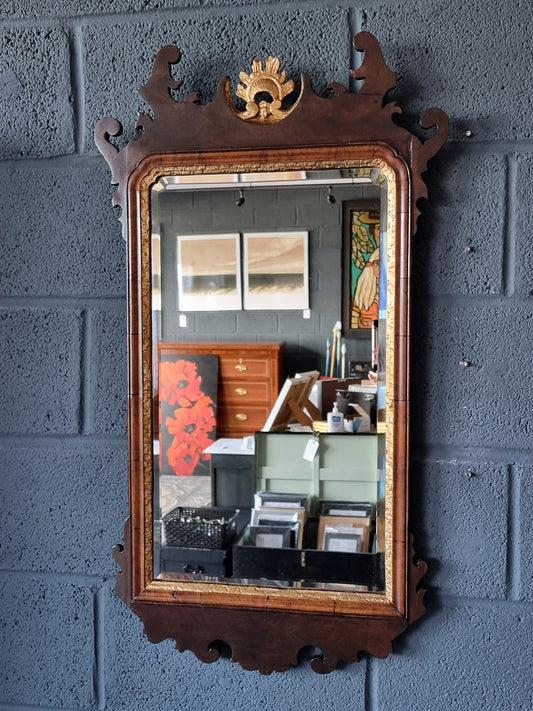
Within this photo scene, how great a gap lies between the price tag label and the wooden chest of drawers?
0.08 metres

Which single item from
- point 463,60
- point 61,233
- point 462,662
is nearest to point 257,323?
point 61,233

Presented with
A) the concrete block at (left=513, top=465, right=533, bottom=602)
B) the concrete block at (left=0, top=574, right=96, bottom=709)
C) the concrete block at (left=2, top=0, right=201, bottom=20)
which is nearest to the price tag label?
the concrete block at (left=513, top=465, right=533, bottom=602)

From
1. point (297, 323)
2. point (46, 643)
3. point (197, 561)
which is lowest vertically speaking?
point (46, 643)

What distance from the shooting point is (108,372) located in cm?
111

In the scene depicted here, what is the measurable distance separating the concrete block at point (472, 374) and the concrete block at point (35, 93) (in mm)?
691

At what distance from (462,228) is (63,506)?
32.9 inches

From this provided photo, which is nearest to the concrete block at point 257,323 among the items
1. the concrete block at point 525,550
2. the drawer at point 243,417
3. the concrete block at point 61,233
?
the drawer at point 243,417

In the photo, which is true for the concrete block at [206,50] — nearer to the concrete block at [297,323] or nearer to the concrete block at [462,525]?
the concrete block at [297,323]

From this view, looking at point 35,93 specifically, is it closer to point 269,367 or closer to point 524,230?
point 269,367

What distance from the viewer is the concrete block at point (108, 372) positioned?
110 centimetres

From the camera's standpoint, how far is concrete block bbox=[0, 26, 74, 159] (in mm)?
1096

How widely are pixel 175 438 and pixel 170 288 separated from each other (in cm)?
25

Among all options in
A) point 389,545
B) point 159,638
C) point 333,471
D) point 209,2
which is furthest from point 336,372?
point 209,2

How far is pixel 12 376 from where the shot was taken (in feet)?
3.74
